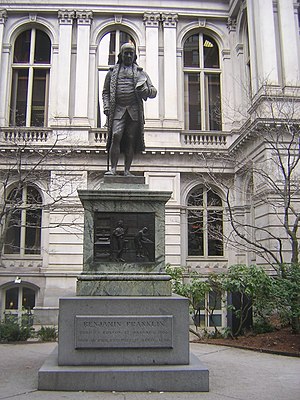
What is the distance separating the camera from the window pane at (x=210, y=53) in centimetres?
2509

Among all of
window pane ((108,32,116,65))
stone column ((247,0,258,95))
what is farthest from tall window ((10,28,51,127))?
stone column ((247,0,258,95))

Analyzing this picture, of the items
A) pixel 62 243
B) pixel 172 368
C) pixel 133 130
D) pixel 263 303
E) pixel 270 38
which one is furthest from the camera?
pixel 62 243

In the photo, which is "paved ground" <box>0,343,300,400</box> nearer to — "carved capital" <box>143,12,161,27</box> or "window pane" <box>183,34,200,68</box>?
"window pane" <box>183,34,200,68</box>

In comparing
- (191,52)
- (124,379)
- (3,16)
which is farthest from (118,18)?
(124,379)

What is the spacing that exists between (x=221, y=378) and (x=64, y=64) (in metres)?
19.7

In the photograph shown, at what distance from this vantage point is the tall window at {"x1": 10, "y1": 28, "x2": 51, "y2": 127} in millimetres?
23844

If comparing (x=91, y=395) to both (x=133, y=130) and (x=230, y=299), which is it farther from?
(x=230, y=299)

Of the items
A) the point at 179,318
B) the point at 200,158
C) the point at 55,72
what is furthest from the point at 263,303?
the point at 55,72

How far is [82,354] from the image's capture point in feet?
21.9

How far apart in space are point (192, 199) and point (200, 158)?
2277 mm

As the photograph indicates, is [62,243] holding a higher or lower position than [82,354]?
higher

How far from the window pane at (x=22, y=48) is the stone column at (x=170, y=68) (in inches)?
294

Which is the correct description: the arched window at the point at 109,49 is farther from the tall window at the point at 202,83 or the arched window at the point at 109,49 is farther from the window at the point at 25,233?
the window at the point at 25,233

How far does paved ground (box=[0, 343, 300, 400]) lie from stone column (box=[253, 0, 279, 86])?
A: 13145 mm
